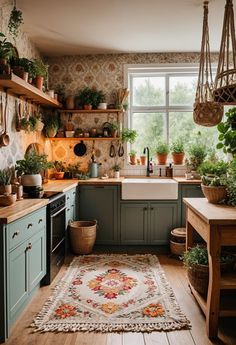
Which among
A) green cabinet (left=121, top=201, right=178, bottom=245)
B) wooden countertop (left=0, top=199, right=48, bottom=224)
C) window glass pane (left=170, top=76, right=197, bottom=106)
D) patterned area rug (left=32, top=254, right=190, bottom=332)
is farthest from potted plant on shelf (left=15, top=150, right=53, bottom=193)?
window glass pane (left=170, top=76, right=197, bottom=106)

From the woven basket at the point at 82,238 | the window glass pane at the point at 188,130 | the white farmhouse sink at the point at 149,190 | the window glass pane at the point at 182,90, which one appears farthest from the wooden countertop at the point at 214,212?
the window glass pane at the point at 182,90

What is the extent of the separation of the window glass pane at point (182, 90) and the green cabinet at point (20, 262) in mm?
3071

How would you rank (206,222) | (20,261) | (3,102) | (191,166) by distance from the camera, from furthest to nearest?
1. (191,166)
2. (3,102)
3. (20,261)
4. (206,222)

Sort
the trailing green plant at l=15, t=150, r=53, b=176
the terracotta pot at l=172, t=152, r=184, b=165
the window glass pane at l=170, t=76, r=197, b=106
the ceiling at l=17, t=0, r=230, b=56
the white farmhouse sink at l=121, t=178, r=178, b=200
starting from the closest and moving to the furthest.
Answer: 1. the ceiling at l=17, t=0, r=230, b=56
2. the trailing green plant at l=15, t=150, r=53, b=176
3. the white farmhouse sink at l=121, t=178, r=178, b=200
4. the terracotta pot at l=172, t=152, r=184, b=165
5. the window glass pane at l=170, t=76, r=197, b=106

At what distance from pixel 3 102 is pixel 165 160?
2.66 metres

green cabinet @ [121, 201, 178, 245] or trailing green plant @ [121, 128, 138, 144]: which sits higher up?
trailing green plant @ [121, 128, 138, 144]

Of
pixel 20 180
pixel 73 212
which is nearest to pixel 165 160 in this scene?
pixel 73 212

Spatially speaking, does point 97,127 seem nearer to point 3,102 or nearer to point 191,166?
point 191,166

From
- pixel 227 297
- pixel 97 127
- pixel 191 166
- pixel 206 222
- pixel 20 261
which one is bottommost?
pixel 227 297

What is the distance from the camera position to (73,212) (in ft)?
13.8

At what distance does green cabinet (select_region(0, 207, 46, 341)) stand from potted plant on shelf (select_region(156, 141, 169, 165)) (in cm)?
248

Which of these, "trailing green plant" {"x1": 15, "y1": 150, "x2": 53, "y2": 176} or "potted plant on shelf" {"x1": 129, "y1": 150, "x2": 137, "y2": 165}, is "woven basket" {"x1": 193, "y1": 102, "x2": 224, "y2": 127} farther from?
"potted plant on shelf" {"x1": 129, "y1": 150, "x2": 137, "y2": 165}

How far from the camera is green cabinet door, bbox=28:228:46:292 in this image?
272 cm

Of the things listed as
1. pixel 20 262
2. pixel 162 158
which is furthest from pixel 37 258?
pixel 162 158
